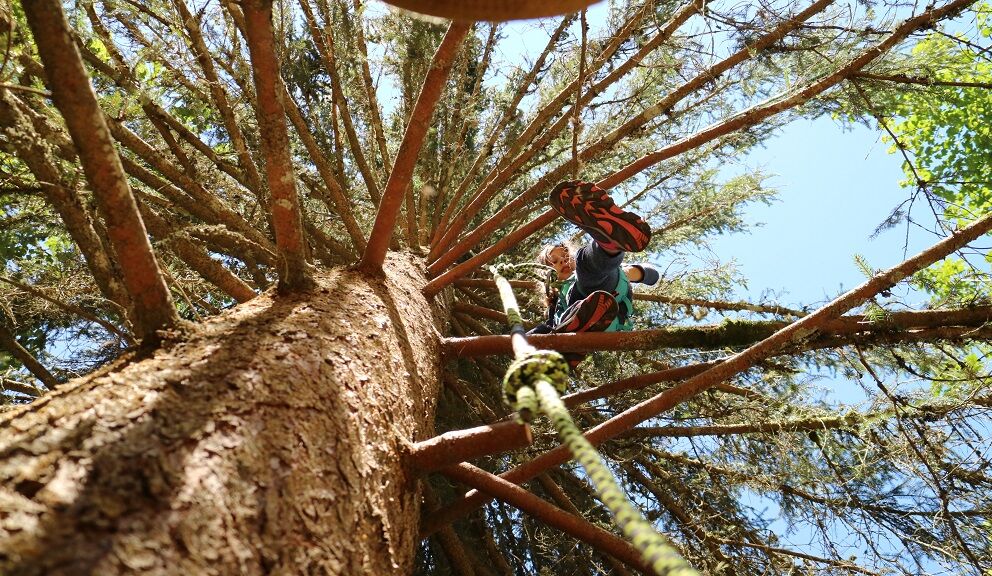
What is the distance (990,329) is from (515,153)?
3091mm

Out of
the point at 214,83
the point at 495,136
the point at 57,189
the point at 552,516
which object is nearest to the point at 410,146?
the point at 214,83

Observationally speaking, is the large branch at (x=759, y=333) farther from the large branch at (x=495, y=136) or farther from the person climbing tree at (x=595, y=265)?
the large branch at (x=495, y=136)

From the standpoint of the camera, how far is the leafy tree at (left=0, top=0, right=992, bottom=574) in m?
1.19

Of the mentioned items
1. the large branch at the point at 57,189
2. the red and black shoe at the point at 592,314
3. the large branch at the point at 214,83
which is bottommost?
the red and black shoe at the point at 592,314

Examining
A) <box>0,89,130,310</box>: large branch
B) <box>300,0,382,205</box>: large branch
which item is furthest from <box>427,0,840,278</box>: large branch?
<box>0,89,130,310</box>: large branch

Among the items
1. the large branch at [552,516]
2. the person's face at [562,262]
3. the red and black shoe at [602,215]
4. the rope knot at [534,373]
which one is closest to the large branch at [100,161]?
the rope knot at [534,373]

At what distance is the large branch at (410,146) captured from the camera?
203 cm

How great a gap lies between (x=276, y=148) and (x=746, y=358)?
6.42ft

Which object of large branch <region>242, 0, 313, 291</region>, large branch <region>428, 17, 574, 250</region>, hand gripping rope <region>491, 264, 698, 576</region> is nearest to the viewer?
hand gripping rope <region>491, 264, 698, 576</region>

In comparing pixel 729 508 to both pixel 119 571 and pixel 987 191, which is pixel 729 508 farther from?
pixel 119 571

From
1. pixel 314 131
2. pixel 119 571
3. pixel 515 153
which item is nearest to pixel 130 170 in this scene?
pixel 314 131

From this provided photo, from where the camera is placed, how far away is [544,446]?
166 inches

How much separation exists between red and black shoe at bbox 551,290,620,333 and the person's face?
0.83 metres

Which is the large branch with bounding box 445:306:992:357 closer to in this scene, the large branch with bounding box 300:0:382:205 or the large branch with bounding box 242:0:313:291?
the large branch with bounding box 242:0:313:291
